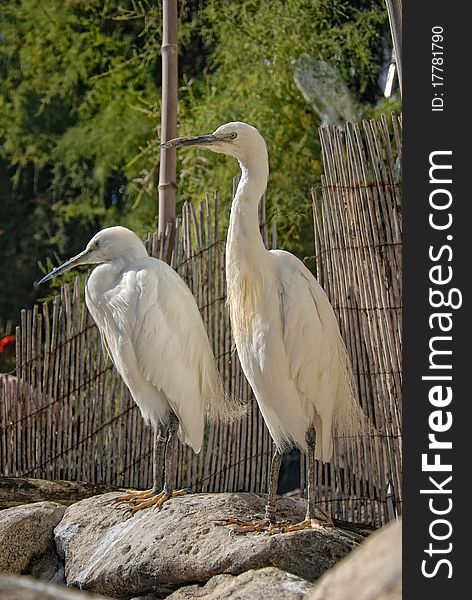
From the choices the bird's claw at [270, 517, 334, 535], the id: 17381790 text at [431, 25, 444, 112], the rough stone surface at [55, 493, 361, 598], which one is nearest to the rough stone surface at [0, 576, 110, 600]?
the id: 17381790 text at [431, 25, 444, 112]

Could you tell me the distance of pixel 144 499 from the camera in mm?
4328

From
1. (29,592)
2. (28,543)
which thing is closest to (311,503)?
(28,543)

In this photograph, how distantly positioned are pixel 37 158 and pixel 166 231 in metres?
3.83

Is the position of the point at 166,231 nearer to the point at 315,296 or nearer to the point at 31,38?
the point at 315,296

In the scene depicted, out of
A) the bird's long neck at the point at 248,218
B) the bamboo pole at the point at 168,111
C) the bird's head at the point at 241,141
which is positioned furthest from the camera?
the bamboo pole at the point at 168,111

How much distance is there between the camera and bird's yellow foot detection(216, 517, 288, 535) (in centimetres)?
372

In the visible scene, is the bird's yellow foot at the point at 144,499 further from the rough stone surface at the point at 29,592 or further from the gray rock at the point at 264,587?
the rough stone surface at the point at 29,592

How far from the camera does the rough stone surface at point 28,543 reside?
430 cm

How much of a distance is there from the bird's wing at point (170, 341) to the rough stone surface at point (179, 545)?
38 centimetres

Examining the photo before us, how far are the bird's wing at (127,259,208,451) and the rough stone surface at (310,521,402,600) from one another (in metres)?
2.41

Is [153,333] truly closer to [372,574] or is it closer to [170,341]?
[170,341]

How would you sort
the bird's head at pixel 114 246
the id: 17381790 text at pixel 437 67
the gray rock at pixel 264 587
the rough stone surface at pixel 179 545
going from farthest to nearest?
the bird's head at pixel 114 246 < the rough stone surface at pixel 179 545 < the gray rock at pixel 264 587 < the id: 17381790 text at pixel 437 67

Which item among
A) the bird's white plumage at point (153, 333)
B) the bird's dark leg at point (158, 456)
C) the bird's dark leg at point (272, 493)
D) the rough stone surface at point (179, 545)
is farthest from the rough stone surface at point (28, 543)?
the bird's dark leg at point (272, 493)

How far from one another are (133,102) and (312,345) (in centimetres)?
501
